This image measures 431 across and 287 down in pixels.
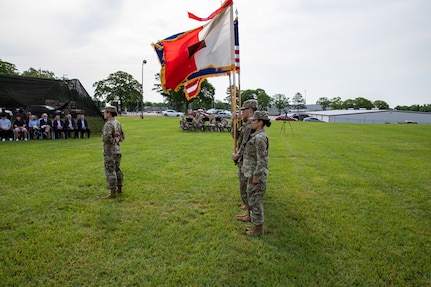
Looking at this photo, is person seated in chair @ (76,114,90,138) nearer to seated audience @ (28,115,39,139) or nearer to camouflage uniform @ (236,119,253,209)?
seated audience @ (28,115,39,139)

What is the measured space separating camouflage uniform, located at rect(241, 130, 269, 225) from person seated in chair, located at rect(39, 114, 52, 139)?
14.3 meters

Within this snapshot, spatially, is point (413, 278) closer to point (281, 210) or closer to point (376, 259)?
point (376, 259)

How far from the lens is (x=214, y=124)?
20.8 m

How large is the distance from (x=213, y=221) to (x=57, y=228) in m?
2.55

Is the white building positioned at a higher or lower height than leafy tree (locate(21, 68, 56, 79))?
lower

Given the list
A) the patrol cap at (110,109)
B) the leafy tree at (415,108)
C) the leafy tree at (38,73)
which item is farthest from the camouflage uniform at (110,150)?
the leafy tree at (415,108)

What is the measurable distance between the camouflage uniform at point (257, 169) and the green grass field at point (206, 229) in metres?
0.46

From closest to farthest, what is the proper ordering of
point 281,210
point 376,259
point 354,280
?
point 354,280, point 376,259, point 281,210

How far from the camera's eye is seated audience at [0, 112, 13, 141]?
1354cm

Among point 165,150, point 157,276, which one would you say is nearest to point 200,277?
point 157,276

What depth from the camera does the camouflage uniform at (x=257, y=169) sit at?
398cm

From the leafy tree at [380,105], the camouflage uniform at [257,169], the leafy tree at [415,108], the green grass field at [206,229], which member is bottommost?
the green grass field at [206,229]

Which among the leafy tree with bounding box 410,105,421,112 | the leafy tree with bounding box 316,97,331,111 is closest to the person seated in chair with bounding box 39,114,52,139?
the leafy tree with bounding box 316,97,331,111

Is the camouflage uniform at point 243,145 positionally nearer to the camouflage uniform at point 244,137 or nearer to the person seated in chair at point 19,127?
the camouflage uniform at point 244,137
